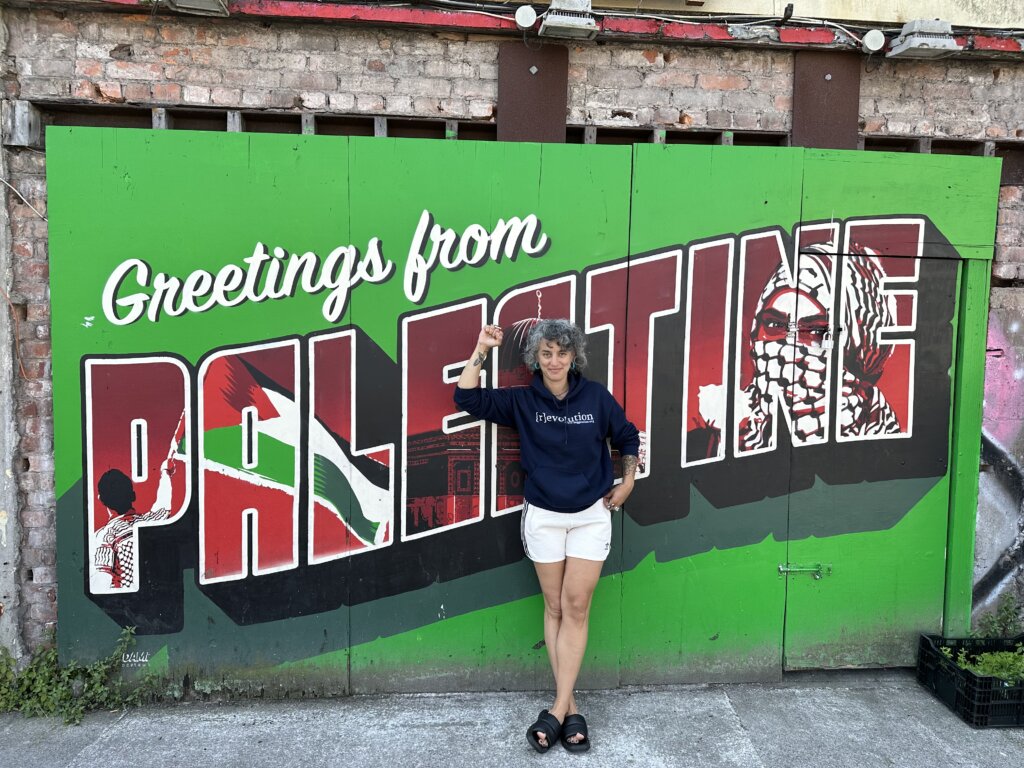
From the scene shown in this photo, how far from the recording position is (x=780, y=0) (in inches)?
156

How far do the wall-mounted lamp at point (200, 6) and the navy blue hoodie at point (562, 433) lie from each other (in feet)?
7.59

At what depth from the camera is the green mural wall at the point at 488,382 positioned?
3.62 metres

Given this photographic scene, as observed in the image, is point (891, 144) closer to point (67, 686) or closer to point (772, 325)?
point (772, 325)

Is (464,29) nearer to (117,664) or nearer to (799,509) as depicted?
(799,509)

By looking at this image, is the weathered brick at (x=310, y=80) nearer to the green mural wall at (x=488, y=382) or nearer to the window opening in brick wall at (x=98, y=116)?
the green mural wall at (x=488, y=382)

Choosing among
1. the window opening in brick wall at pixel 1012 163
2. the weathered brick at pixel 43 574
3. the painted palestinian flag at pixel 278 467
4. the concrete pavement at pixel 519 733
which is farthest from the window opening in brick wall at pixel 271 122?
the window opening in brick wall at pixel 1012 163

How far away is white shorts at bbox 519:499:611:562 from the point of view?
3.38m

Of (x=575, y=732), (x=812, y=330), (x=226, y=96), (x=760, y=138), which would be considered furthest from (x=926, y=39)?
(x=575, y=732)

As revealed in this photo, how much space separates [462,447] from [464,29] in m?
2.28

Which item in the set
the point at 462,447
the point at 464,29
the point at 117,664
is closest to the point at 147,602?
the point at 117,664

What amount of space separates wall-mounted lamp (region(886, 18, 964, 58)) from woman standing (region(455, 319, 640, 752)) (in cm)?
249

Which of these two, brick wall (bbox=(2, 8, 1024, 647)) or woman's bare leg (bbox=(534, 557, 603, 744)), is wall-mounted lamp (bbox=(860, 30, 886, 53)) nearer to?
brick wall (bbox=(2, 8, 1024, 647))

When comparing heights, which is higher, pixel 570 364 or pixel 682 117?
pixel 682 117

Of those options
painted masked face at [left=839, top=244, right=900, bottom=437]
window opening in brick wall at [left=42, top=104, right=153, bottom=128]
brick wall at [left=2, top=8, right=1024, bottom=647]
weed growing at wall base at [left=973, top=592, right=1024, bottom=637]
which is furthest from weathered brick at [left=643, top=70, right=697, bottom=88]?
weed growing at wall base at [left=973, top=592, right=1024, bottom=637]
